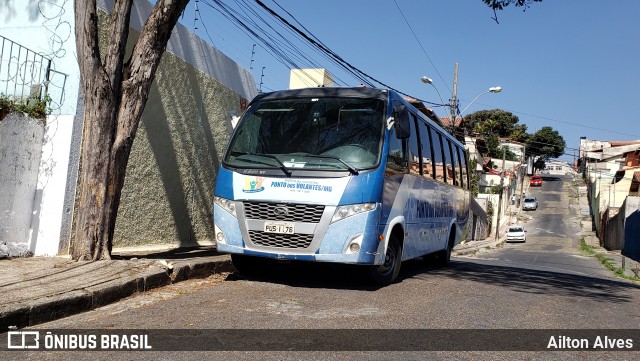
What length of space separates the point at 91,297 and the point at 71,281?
1.49 feet

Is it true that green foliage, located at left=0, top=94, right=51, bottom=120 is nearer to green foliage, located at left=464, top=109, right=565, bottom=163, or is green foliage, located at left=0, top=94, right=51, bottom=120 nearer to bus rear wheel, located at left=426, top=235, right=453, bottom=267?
bus rear wheel, located at left=426, top=235, right=453, bottom=267

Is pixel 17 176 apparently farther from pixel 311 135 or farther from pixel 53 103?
pixel 311 135

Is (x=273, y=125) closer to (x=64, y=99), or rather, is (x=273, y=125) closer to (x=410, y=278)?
(x=64, y=99)

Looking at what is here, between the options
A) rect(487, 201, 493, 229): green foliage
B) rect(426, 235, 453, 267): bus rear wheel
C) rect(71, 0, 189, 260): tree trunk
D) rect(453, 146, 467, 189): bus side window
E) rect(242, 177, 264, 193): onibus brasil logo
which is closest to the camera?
rect(71, 0, 189, 260): tree trunk

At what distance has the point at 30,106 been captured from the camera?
24.6 ft

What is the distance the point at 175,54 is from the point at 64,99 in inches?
102

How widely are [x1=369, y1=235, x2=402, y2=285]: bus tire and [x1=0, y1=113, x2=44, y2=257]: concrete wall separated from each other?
4.47 meters

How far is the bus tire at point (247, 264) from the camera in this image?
25.0 feet

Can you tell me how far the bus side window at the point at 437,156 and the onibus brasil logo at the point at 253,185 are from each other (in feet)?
13.2

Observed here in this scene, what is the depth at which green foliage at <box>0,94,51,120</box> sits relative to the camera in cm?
724

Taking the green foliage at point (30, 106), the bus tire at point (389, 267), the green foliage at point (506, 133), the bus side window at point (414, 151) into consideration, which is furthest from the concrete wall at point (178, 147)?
the green foliage at point (506, 133)

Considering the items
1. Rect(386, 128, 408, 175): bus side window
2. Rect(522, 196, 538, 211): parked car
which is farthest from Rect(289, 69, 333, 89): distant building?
Rect(522, 196, 538, 211): parked car

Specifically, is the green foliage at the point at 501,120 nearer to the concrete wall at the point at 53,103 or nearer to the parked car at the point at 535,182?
the parked car at the point at 535,182

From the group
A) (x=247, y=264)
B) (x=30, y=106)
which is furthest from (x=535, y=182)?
(x=30, y=106)
